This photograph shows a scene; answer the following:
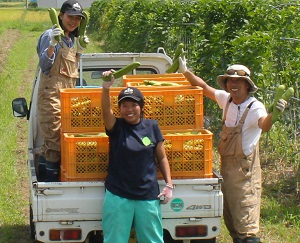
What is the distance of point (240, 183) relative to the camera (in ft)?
20.3

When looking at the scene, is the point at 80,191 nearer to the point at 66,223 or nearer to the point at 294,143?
the point at 66,223

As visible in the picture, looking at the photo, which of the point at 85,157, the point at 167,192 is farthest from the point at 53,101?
the point at 167,192

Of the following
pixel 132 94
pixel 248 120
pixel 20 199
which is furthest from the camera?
pixel 20 199

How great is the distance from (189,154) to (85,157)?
826 millimetres

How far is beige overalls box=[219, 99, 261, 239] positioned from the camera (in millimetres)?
6160

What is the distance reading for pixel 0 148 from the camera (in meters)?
12.0

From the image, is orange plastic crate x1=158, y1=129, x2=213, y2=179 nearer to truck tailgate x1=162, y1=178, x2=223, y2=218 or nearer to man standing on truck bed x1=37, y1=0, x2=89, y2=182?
truck tailgate x1=162, y1=178, x2=223, y2=218

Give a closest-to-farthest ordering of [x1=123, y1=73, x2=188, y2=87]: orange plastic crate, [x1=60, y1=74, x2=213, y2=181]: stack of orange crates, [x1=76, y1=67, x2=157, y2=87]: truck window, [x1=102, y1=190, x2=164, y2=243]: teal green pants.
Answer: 1. [x1=102, y1=190, x2=164, y2=243]: teal green pants
2. [x1=60, y1=74, x2=213, y2=181]: stack of orange crates
3. [x1=123, y1=73, x2=188, y2=87]: orange plastic crate
4. [x1=76, y1=67, x2=157, y2=87]: truck window

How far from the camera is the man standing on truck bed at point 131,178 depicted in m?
5.60

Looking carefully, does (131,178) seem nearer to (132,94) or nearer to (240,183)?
(132,94)

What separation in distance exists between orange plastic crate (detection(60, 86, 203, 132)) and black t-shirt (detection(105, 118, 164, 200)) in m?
0.34

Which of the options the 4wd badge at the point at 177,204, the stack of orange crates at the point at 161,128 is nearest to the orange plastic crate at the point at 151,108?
the stack of orange crates at the point at 161,128

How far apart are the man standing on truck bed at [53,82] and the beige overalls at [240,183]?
151cm

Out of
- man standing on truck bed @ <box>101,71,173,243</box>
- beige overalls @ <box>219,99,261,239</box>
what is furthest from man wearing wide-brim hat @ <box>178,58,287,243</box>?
man standing on truck bed @ <box>101,71,173,243</box>
